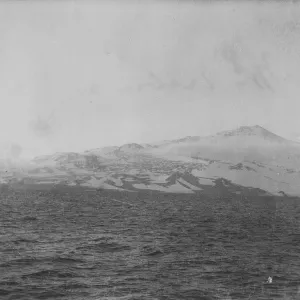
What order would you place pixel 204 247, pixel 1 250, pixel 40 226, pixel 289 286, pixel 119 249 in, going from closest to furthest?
pixel 289 286
pixel 1 250
pixel 119 249
pixel 204 247
pixel 40 226

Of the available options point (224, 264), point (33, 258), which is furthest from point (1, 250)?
point (224, 264)

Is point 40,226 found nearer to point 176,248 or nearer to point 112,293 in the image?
point 176,248

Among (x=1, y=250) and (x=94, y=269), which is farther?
(x=1, y=250)

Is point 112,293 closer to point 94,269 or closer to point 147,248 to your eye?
point 94,269

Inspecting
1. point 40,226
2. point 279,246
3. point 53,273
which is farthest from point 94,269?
point 40,226

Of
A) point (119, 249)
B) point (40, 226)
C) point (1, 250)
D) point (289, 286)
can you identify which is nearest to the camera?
point (289, 286)

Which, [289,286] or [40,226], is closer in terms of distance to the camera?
[289,286]

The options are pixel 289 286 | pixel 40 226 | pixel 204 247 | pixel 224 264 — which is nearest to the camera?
pixel 289 286

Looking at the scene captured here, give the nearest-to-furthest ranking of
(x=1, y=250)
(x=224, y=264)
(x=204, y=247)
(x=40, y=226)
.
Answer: (x=224, y=264), (x=1, y=250), (x=204, y=247), (x=40, y=226)
